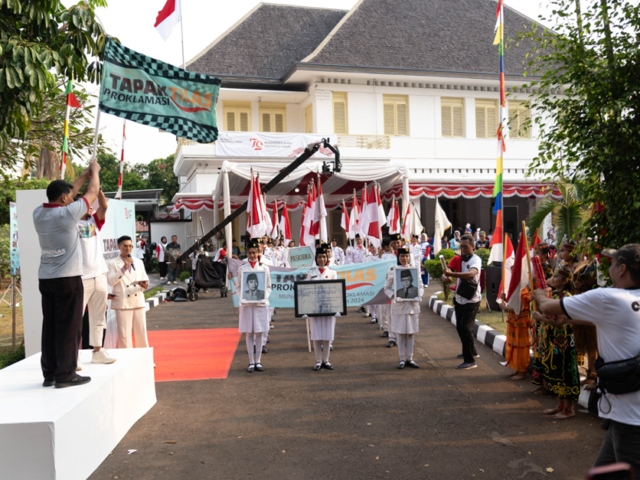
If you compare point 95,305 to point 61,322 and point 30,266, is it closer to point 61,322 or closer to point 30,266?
point 61,322

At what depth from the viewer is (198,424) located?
5.22 metres

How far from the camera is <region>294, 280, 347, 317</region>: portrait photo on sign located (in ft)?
24.5

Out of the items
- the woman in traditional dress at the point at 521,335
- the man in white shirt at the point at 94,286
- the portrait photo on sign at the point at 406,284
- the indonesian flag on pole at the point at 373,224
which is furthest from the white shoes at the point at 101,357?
the indonesian flag on pole at the point at 373,224

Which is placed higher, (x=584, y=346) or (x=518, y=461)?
(x=584, y=346)

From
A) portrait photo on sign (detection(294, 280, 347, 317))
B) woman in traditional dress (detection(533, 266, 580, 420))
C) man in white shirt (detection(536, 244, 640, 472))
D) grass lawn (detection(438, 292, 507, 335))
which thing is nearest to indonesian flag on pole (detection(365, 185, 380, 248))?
grass lawn (detection(438, 292, 507, 335))

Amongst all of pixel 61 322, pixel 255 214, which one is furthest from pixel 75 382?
pixel 255 214

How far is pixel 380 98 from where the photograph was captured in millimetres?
25156

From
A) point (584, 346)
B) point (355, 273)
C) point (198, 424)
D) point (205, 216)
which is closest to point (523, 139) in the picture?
point (205, 216)

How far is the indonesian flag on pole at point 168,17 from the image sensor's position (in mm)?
9281

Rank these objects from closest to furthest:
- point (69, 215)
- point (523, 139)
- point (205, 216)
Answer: point (69, 215) < point (205, 216) < point (523, 139)

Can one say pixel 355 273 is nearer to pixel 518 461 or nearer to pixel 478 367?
pixel 478 367

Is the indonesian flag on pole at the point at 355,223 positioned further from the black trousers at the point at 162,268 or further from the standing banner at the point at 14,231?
the standing banner at the point at 14,231

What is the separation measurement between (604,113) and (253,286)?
4845 mm

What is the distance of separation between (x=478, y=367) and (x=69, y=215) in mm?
5433
